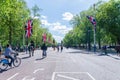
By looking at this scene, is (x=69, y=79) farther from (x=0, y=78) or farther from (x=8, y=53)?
(x=8, y=53)

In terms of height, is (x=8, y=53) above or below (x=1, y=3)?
below

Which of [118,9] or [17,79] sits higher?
[118,9]

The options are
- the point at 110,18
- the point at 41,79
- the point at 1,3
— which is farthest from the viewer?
the point at 110,18

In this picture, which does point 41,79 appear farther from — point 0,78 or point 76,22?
point 76,22

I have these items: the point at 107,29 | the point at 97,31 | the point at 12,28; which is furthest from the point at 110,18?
the point at 12,28

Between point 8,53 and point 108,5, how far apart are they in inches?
2460

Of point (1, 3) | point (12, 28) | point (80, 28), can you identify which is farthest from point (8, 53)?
point (80, 28)

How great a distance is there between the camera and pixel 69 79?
1552 cm

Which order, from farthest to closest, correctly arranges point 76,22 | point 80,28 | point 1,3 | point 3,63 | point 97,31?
point 76,22 < point 80,28 < point 97,31 < point 1,3 < point 3,63

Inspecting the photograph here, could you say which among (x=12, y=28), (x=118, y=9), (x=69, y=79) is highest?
(x=118, y=9)

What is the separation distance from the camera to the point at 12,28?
70188mm

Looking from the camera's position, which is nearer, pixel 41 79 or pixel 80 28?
pixel 41 79

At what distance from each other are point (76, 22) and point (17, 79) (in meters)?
108

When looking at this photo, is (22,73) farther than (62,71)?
No
